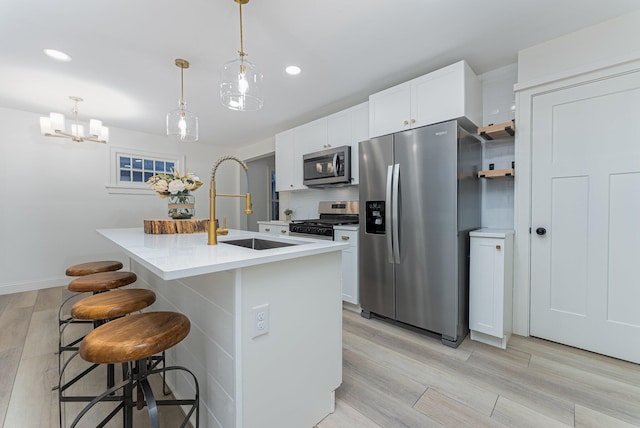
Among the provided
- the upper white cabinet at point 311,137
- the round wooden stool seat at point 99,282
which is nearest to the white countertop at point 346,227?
the upper white cabinet at point 311,137

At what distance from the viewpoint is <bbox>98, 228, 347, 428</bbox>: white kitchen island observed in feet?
3.59

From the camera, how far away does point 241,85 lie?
5.78 feet

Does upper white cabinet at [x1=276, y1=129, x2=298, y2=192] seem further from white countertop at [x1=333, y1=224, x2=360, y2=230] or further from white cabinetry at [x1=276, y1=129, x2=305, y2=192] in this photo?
white countertop at [x1=333, y1=224, x2=360, y2=230]

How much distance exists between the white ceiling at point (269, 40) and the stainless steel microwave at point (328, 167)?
68cm

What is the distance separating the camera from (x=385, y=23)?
1.93 meters

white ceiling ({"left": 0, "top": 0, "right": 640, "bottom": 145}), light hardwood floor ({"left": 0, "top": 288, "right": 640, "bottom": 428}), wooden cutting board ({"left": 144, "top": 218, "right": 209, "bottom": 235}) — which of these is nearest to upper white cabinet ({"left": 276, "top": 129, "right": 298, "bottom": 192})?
white ceiling ({"left": 0, "top": 0, "right": 640, "bottom": 145})

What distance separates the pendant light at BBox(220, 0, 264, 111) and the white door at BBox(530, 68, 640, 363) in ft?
7.61

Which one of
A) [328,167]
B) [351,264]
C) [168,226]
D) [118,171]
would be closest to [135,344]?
[168,226]

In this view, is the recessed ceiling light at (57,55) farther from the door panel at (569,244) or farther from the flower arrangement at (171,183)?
the door panel at (569,244)

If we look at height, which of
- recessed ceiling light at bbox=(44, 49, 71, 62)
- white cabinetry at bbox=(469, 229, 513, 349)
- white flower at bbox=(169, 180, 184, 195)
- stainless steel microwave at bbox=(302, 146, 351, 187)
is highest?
recessed ceiling light at bbox=(44, 49, 71, 62)

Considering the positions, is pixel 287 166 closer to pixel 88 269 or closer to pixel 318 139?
pixel 318 139

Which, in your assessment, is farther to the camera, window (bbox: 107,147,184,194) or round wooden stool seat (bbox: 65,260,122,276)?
window (bbox: 107,147,184,194)

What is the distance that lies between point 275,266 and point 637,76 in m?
2.81

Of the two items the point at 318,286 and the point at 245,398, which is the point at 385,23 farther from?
the point at 245,398
